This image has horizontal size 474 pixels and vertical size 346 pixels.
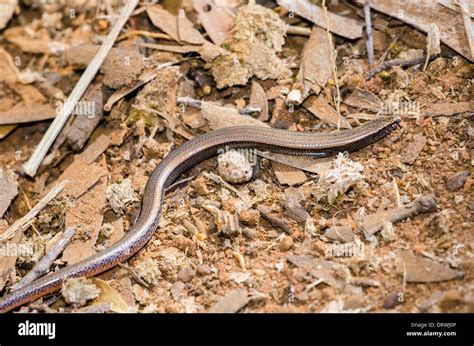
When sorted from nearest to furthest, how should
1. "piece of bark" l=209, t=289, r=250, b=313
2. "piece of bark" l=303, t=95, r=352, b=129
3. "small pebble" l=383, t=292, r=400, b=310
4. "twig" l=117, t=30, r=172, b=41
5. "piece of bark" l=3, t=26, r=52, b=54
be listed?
"small pebble" l=383, t=292, r=400, b=310 < "piece of bark" l=209, t=289, r=250, b=313 < "piece of bark" l=303, t=95, r=352, b=129 < "twig" l=117, t=30, r=172, b=41 < "piece of bark" l=3, t=26, r=52, b=54

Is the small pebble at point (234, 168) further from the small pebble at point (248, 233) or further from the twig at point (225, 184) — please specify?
the small pebble at point (248, 233)

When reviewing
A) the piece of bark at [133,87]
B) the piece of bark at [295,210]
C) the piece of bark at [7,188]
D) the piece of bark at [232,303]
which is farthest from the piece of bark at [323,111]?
the piece of bark at [7,188]

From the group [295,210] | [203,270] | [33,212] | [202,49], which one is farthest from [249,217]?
[33,212]

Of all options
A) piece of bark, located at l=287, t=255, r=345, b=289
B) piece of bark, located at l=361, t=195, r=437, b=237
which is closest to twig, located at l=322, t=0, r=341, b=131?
piece of bark, located at l=361, t=195, r=437, b=237

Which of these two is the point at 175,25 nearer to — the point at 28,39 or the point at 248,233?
the point at 28,39

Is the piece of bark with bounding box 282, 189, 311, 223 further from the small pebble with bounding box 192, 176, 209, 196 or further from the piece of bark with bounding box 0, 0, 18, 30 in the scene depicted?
the piece of bark with bounding box 0, 0, 18, 30

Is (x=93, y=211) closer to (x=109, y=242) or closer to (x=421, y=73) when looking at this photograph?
(x=109, y=242)
